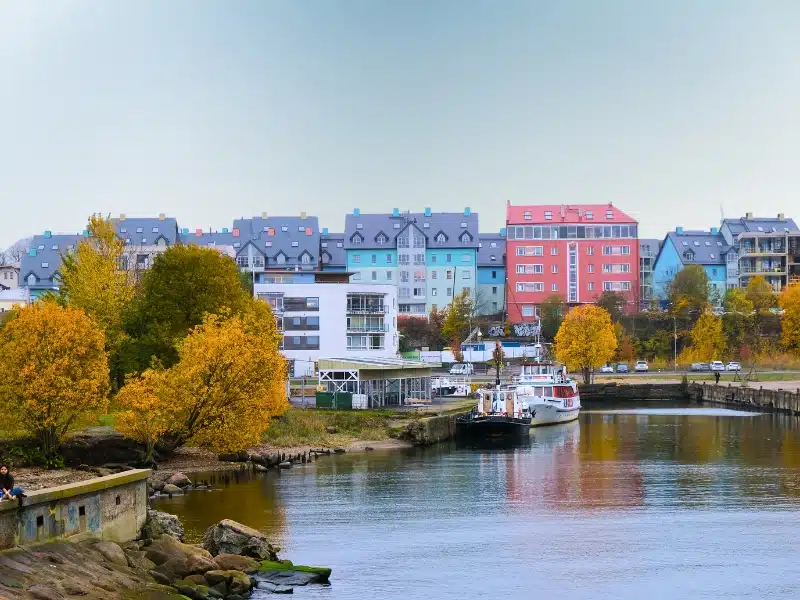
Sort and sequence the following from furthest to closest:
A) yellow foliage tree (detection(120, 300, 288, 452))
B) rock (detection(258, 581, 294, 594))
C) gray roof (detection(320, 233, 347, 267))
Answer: gray roof (detection(320, 233, 347, 267)) → yellow foliage tree (detection(120, 300, 288, 452)) → rock (detection(258, 581, 294, 594))

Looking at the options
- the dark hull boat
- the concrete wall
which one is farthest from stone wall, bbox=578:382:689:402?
the concrete wall

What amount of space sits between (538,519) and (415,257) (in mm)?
97315

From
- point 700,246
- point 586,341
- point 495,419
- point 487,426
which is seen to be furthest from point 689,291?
point 487,426

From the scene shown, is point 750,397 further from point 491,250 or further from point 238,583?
point 238,583

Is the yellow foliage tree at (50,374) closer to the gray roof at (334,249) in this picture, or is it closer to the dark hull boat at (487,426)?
the dark hull boat at (487,426)

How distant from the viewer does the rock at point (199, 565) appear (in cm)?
3072

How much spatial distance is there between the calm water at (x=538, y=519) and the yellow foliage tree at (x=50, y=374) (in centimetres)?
826

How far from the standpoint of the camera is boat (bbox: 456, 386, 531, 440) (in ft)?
245

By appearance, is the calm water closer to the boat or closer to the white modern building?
the boat

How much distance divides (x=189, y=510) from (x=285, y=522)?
4.03 metres

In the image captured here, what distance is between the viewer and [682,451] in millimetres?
64438

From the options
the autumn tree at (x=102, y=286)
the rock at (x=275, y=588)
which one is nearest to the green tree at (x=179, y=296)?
the autumn tree at (x=102, y=286)

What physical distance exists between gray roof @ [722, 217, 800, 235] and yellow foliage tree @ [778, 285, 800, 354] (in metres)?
30.7

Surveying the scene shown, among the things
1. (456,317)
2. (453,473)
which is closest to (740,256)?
(456,317)
